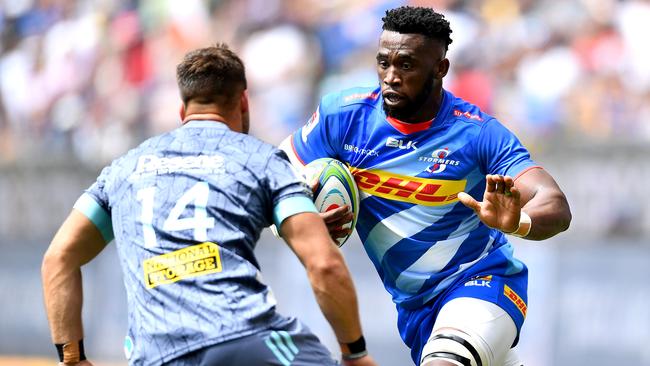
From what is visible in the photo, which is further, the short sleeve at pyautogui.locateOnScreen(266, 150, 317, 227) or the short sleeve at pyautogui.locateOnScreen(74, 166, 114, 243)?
the short sleeve at pyautogui.locateOnScreen(74, 166, 114, 243)

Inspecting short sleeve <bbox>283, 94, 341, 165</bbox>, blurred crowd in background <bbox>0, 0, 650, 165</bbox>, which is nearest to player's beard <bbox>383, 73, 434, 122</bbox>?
short sleeve <bbox>283, 94, 341, 165</bbox>

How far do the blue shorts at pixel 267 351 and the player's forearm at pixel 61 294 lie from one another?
69 centimetres

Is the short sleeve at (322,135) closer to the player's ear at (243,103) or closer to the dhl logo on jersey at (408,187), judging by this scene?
the dhl logo on jersey at (408,187)

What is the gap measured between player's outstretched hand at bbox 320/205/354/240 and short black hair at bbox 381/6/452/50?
3.22ft

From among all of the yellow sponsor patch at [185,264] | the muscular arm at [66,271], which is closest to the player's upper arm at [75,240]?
the muscular arm at [66,271]

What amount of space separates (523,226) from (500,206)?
18 centimetres

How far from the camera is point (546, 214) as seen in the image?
5.43m

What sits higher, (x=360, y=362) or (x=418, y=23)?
(x=418, y=23)

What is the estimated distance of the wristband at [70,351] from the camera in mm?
4883

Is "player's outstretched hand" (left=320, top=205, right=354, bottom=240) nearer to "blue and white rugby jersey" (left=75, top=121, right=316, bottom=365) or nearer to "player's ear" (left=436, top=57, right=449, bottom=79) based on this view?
"player's ear" (left=436, top=57, right=449, bottom=79)

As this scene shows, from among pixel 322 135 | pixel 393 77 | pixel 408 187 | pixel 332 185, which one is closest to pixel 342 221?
pixel 332 185

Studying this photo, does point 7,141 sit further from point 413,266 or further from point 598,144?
point 413,266

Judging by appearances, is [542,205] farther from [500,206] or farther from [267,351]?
[267,351]

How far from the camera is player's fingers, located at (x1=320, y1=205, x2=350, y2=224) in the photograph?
5656 millimetres
